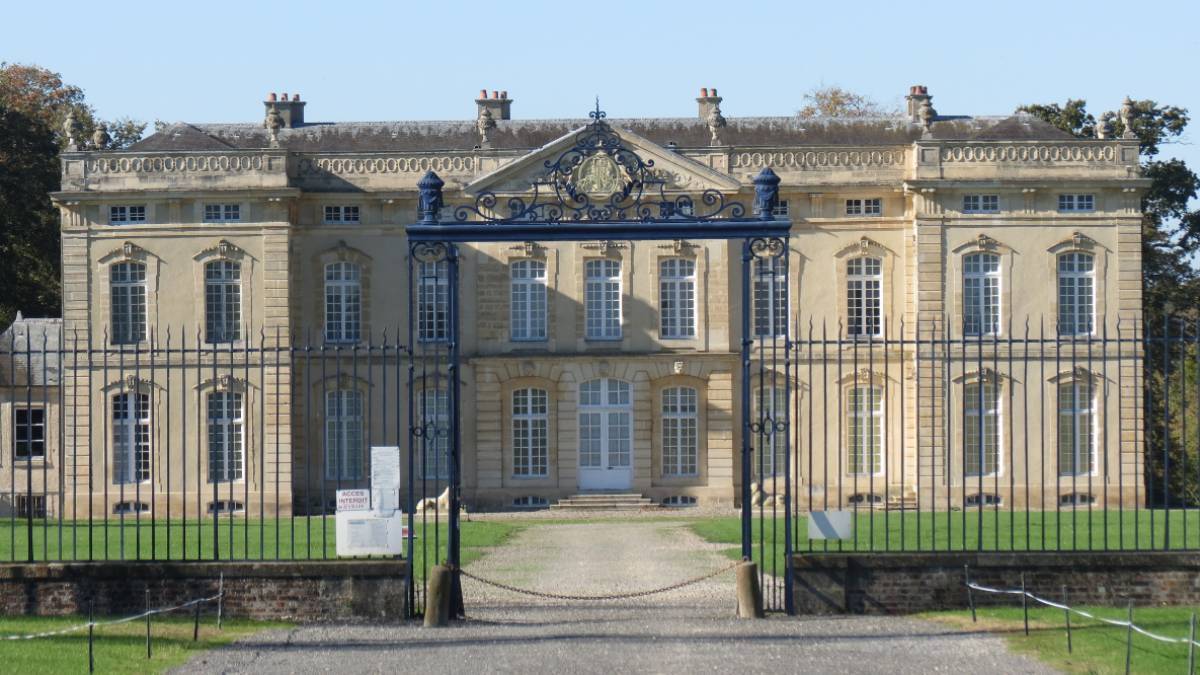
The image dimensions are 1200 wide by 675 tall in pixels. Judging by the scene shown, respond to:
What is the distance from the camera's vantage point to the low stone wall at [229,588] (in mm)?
17109

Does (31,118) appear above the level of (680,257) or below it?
above

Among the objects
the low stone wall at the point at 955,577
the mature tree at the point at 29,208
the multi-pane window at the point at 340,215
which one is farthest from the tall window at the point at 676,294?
the low stone wall at the point at 955,577

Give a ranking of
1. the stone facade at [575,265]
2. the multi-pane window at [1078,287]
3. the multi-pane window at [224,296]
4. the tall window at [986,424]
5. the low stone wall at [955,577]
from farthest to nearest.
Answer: the multi-pane window at [224,296] < the multi-pane window at [1078,287] < the stone facade at [575,265] < the tall window at [986,424] < the low stone wall at [955,577]

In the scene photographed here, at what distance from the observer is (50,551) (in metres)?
24.8

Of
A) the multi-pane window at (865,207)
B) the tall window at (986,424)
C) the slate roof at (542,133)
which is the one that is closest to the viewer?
the tall window at (986,424)

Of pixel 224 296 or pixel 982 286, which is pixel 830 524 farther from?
pixel 224 296

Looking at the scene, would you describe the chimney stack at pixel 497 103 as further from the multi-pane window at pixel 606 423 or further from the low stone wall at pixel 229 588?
the low stone wall at pixel 229 588

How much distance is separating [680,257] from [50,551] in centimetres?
1534

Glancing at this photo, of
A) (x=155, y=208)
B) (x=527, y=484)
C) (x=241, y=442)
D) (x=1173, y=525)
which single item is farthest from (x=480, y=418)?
(x=1173, y=525)

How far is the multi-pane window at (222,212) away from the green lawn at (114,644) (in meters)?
20.2

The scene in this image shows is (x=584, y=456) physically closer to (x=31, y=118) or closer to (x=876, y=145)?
(x=876, y=145)

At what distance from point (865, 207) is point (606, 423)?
5.90m

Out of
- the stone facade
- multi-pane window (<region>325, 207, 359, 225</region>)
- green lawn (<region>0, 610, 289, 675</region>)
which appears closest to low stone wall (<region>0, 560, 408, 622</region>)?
green lawn (<region>0, 610, 289, 675</region>)

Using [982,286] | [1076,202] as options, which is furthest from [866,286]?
[1076,202]
